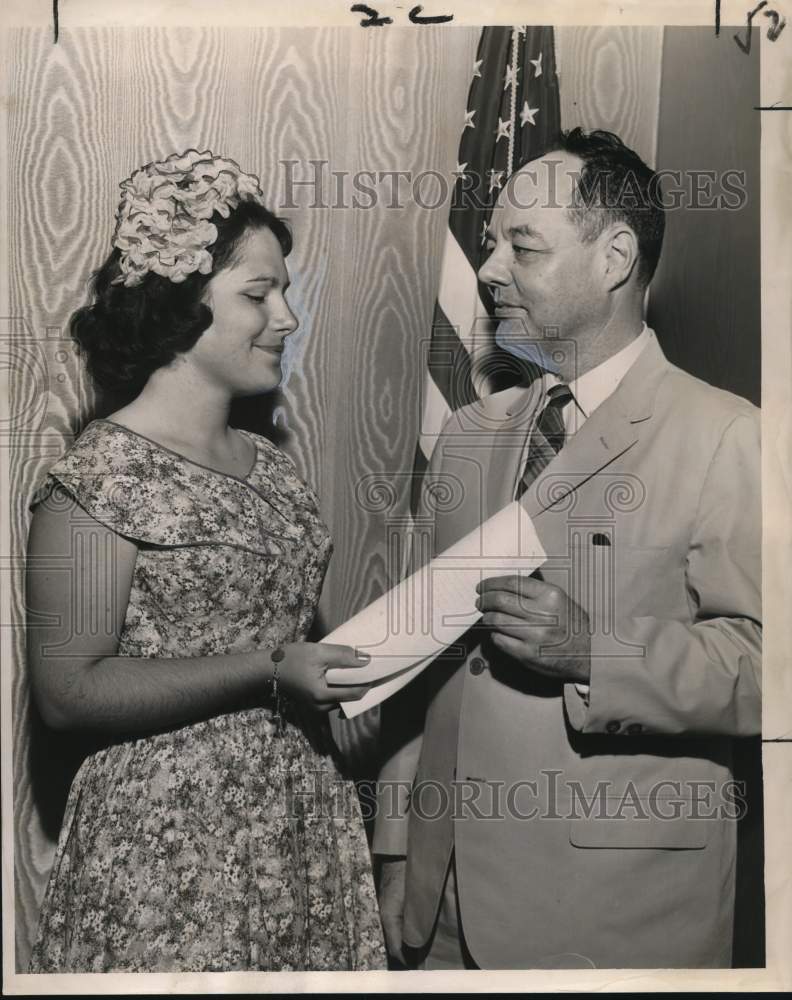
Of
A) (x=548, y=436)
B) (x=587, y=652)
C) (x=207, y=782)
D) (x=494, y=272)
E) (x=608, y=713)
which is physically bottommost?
(x=207, y=782)

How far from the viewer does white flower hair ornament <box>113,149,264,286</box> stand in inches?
103

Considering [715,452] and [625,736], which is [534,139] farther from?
[625,736]

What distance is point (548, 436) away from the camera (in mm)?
2678

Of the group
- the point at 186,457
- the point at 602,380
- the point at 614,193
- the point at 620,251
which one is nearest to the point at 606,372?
the point at 602,380

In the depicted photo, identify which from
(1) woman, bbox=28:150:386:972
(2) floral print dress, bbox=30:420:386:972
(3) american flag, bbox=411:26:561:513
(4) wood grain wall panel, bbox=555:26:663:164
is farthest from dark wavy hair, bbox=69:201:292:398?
(4) wood grain wall panel, bbox=555:26:663:164

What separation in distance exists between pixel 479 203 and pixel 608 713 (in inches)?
47.5

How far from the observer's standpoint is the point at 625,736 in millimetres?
2676

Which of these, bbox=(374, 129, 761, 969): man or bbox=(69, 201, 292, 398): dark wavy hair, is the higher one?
bbox=(69, 201, 292, 398): dark wavy hair

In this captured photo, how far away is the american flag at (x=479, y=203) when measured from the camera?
2.72 m

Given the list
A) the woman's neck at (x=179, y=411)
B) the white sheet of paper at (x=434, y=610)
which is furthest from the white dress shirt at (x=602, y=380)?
the woman's neck at (x=179, y=411)

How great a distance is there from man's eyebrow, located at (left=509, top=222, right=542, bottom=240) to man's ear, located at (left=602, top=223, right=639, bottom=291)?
152 millimetres

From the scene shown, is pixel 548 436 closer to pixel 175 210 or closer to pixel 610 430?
pixel 610 430

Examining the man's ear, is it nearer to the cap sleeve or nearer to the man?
the man

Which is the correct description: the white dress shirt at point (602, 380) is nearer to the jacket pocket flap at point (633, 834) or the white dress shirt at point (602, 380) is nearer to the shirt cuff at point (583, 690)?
the shirt cuff at point (583, 690)
